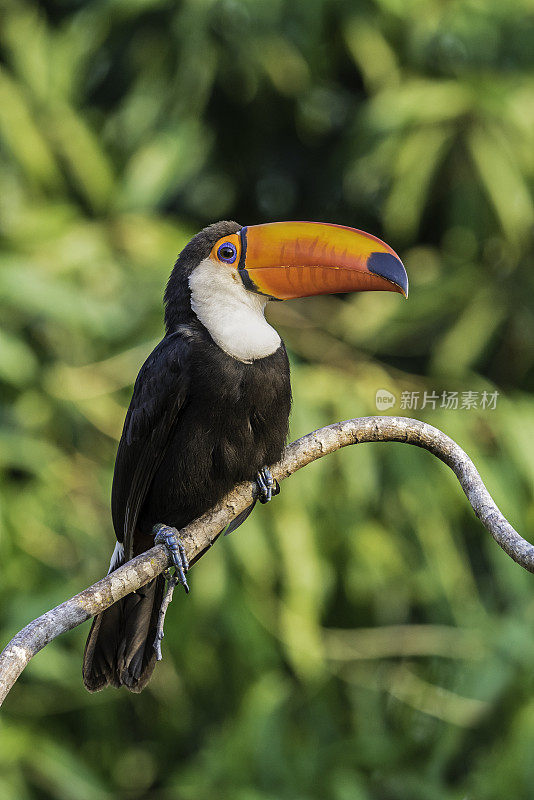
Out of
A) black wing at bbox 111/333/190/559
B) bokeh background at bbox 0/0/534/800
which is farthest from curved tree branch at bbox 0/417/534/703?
bokeh background at bbox 0/0/534/800

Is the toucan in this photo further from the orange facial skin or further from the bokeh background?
the bokeh background

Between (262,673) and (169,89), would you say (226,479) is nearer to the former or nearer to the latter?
(262,673)

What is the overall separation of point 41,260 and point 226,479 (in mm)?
2682

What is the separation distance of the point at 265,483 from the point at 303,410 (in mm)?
2160

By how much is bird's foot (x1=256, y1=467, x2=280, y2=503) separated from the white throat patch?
0.87ft

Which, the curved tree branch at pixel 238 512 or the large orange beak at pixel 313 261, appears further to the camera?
the large orange beak at pixel 313 261

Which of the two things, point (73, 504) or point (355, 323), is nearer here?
point (73, 504)

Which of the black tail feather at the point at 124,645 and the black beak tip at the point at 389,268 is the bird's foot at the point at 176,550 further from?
the black beak tip at the point at 389,268

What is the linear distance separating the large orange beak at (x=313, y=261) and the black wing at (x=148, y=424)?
0.28m

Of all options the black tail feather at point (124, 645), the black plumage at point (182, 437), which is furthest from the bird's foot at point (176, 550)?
the black tail feather at point (124, 645)

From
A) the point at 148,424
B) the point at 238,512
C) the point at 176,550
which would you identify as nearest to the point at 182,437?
the point at 148,424

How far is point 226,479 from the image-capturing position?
240 cm

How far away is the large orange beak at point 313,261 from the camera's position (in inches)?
93.4

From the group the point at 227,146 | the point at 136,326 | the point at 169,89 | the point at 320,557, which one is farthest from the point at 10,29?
the point at 320,557
